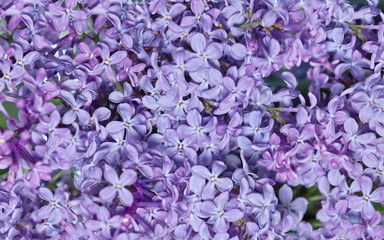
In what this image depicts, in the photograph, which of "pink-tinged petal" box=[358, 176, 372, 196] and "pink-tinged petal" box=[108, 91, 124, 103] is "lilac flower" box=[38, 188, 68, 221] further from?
"pink-tinged petal" box=[358, 176, 372, 196]

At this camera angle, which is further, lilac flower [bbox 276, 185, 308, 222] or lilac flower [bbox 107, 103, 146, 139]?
lilac flower [bbox 276, 185, 308, 222]

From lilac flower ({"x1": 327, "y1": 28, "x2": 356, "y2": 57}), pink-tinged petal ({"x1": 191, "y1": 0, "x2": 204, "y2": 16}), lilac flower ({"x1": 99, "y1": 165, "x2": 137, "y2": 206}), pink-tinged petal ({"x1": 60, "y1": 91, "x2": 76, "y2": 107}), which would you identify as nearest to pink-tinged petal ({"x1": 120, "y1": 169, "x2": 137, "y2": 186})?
lilac flower ({"x1": 99, "y1": 165, "x2": 137, "y2": 206})

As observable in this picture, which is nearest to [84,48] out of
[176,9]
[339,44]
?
[176,9]

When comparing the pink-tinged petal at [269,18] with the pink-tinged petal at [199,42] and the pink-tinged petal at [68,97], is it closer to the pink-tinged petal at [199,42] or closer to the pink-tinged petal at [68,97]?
the pink-tinged petal at [199,42]

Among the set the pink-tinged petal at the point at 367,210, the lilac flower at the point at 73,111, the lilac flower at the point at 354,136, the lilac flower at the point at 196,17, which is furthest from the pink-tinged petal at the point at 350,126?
the lilac flower at the point at 73,111

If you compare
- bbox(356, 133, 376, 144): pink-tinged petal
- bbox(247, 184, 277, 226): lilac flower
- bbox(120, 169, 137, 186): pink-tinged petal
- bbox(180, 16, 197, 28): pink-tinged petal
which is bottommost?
bbox(247, 184, 277, 226): lilac flower

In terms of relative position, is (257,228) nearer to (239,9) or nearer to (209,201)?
(209,201)

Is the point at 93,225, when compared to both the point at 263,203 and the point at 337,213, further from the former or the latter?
the point at 337,213

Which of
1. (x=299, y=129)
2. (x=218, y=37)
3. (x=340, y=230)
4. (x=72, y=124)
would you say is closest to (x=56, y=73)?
(x=72, y=124)

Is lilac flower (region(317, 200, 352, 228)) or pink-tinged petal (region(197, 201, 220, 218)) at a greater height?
pink-tinged petal (region(197, 201, 220, 218))
